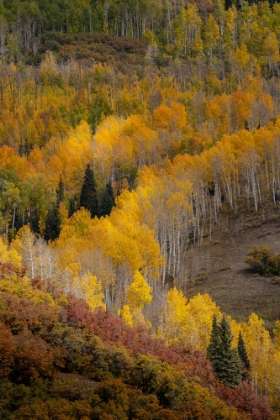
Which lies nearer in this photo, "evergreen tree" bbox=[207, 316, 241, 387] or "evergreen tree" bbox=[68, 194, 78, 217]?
"evergreen tree" bbox=[207, 316, 241, 387]

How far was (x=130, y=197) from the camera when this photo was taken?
218ft

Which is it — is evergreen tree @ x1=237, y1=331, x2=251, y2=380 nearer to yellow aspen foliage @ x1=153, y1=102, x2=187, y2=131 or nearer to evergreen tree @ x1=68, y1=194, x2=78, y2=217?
evergreen tree @ x1=68, y1=194, x2=78, y2=217

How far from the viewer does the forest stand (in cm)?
2508

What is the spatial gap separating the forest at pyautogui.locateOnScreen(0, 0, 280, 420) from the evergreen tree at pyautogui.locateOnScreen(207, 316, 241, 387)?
0.09 metres

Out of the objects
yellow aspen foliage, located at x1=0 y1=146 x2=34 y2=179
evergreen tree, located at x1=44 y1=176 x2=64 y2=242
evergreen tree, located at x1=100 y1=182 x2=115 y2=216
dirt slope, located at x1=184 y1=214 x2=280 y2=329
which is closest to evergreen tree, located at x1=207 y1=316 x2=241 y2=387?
dirt slope, located at x1=184 y1=214 x2=280 y2=329

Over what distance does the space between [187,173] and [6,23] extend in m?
97.3

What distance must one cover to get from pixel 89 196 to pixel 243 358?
39.8m

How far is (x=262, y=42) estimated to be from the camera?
129000 millimetres

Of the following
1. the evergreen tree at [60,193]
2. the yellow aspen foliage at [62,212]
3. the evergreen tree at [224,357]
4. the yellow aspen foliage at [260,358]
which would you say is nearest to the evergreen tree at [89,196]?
the evergreen tree at [60,193]

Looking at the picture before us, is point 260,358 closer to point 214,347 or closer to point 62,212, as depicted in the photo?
point 214,347

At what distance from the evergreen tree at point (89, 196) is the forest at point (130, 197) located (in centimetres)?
20

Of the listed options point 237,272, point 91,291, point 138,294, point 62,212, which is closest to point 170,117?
point 62,212

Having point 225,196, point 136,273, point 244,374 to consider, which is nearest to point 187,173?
point 225,196

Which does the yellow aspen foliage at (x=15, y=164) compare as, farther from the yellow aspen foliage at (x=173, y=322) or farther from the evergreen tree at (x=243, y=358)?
the evergreen tree at (x=243, y=358)
